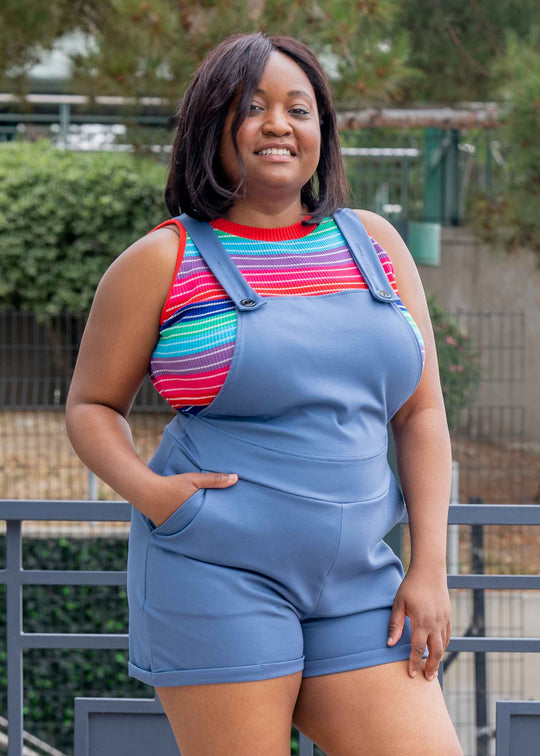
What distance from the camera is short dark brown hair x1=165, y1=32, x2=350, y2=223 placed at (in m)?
1.47

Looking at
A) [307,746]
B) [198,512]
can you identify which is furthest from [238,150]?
[307,746]

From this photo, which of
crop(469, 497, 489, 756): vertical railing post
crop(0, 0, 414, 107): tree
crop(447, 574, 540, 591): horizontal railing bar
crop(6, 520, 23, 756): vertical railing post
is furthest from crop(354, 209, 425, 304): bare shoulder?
crop(0, 0, 414, 107): tree

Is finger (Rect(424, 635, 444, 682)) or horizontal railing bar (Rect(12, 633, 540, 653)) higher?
finger (Rect(424, 635, 444, 682))

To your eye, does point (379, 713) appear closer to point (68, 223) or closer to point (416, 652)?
point (416, 652)

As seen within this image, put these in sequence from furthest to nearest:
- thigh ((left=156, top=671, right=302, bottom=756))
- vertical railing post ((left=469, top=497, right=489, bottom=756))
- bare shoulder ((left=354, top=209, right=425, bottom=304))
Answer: vertical railing post ((left=469, top=497, right=489, bottom=756)) → bare shoulder ((left=354, top=209, right=425, bottom=304)) → thigh ((left=156, top=671, right=302, bottom=756))

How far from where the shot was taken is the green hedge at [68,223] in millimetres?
9523

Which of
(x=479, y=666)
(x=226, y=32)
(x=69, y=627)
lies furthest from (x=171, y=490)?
(x=69, y=627)

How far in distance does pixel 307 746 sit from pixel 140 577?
2.56 ft

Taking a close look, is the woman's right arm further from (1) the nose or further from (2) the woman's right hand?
(1) the nose

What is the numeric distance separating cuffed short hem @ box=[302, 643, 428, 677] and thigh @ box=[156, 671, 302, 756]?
0.04 m

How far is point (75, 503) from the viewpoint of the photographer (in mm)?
1946

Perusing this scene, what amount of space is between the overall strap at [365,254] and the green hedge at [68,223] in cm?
811

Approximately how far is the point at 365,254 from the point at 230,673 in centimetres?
64

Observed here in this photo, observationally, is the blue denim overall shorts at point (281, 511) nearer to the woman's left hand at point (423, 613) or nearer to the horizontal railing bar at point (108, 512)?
the woman's left hand at point (423, 613)
